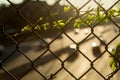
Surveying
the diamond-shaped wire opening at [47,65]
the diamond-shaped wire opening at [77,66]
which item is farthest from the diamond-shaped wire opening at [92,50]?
the diamond-shaped wire opening at [47,65]

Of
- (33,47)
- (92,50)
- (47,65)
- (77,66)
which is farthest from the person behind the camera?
(33,47)

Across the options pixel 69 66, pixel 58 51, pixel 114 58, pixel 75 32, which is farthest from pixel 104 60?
pixel 114 58

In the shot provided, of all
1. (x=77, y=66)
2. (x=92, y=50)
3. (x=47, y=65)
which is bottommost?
(x=77, y=66)

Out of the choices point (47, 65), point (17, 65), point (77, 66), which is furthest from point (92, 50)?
point (17, 65)

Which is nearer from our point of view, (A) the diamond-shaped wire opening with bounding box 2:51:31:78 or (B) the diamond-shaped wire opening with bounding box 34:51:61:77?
(A) the diamond-shaped wire opening with bounding box 2:51:31:78

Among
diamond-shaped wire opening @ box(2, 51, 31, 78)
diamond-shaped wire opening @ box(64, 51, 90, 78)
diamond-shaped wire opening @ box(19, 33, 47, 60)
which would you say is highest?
diamond-shaped wire opening @ box(19, 33, 47, 60)

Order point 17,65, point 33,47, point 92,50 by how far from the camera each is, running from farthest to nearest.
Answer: point 33,47 < point 92,50 < point 17,65

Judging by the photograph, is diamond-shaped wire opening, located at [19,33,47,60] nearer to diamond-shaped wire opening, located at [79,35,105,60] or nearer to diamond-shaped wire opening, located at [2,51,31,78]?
diamond-shaped wire opening, located at [2,51,31,78]

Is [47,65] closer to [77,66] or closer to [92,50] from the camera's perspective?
[77,66]

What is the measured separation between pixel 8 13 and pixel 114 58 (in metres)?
19.5

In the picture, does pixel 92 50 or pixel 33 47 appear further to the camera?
pixel 33 47

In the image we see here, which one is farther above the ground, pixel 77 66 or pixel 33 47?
pixel 33 47

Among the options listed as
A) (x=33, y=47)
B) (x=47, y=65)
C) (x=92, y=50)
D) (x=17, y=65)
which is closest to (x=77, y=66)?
(x=47, y=65)

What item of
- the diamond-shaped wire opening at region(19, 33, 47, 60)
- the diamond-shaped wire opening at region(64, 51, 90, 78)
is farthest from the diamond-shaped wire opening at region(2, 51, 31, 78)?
the diamond-shaped wire opening at region(64, 51, 90, 78)
